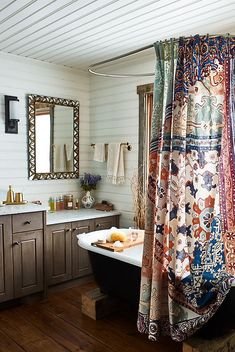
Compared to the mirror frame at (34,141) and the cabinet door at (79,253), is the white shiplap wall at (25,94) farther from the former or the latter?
the cabinet door at (79,253)

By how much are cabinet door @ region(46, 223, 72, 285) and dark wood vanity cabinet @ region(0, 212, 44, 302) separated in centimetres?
14

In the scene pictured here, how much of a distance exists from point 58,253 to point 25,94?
1896mm

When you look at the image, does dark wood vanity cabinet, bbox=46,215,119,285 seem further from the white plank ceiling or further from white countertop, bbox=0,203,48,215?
the white plank ceiling

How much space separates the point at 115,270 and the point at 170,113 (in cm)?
152

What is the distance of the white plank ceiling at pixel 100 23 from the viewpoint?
2606 millimetres

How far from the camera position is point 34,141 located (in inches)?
159

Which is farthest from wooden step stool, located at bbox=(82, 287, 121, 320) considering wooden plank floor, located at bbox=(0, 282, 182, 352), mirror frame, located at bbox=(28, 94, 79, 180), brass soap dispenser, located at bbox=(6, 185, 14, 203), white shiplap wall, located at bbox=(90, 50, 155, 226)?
mirror frame, located at bbox=(28, 94, 79, 180)

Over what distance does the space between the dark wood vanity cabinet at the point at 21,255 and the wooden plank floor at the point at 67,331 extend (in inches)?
8.2

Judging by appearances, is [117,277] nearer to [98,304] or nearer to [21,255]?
[98,304]

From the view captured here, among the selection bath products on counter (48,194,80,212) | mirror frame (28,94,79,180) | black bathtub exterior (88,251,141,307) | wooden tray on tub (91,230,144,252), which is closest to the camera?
black bathtub exterior (88,251,141,307)

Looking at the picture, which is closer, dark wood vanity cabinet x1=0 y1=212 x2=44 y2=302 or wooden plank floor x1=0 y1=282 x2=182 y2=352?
wooden plank floor x1=0 y1=282 x2=182 y2=352

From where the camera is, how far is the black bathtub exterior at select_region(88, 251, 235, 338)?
2.25 m

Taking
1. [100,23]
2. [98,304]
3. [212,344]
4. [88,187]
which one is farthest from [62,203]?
[212,344]

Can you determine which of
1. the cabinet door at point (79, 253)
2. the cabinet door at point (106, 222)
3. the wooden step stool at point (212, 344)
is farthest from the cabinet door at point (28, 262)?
the wooden step stool at point (212, 344)
